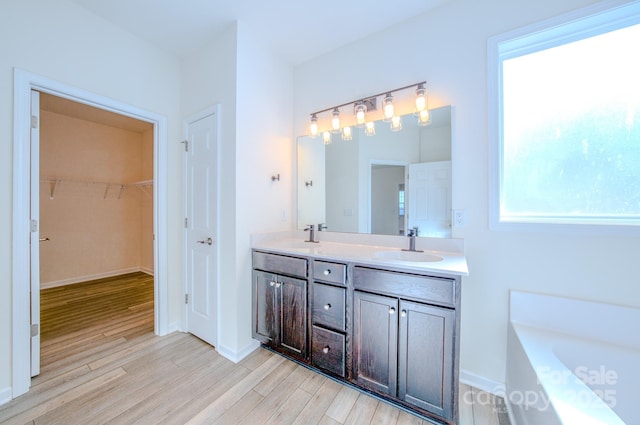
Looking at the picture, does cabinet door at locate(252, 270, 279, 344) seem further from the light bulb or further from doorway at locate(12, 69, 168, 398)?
the light bulb

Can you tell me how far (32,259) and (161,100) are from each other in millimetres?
1659

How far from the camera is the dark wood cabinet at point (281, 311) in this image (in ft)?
5.97

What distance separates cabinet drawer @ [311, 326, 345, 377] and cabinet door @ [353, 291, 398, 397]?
0.33 ft

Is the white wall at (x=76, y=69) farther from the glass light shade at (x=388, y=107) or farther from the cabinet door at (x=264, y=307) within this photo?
the glass light shade at (x=388, y=107)

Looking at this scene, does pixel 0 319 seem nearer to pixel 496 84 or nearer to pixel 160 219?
pixel 160 219

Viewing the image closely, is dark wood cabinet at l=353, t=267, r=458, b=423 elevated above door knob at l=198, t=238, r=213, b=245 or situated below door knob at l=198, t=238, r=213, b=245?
below

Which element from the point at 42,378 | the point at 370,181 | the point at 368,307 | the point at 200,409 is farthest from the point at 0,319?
the point at 370,181

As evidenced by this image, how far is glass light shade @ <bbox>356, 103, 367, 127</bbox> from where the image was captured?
6.82ft

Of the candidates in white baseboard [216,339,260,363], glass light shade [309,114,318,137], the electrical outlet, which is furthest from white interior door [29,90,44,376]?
the electrical outlet

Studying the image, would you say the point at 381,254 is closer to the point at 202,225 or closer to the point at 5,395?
the point at 202,225

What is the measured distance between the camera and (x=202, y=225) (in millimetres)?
2271

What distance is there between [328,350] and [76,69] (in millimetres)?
2854

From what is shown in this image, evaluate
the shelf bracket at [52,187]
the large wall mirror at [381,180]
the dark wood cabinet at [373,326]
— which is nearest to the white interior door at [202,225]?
the dark wood cabinet at [373,326]

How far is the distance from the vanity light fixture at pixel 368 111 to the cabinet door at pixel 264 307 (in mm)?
1424
